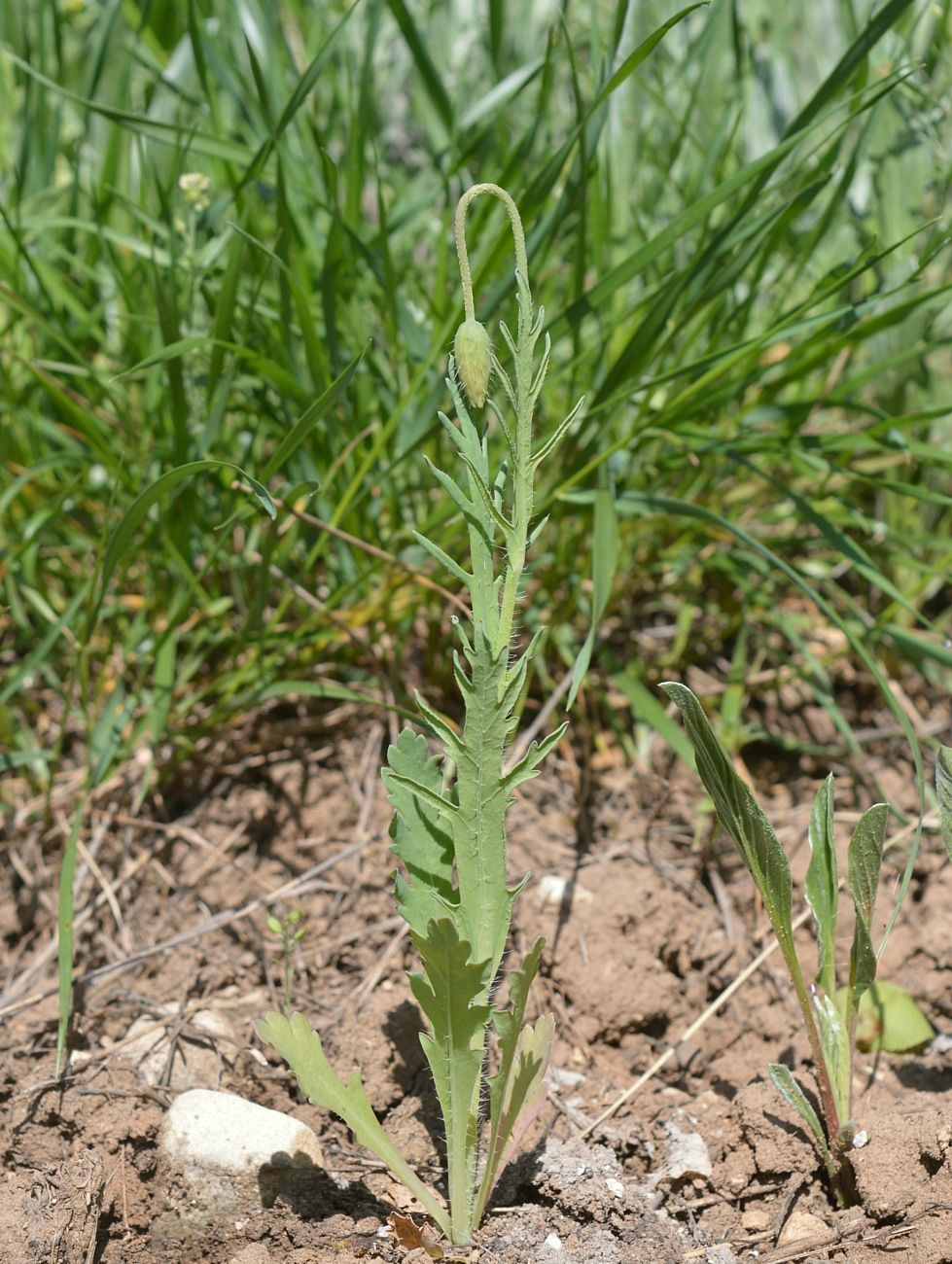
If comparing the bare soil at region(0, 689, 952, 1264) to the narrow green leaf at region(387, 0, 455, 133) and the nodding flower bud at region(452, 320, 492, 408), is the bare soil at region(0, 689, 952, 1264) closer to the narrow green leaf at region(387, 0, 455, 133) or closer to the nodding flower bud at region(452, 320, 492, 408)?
the nodding flower bud at region(452, 320, 492, 408)

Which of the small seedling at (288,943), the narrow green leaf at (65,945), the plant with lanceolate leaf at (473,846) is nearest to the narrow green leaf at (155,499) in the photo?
the plant with lanceolate leaf at (473,846)

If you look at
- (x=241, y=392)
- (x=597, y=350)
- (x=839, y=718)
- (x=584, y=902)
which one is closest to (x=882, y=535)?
(x=839, y=718)

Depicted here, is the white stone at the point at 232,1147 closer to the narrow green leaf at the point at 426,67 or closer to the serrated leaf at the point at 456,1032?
the serrated leaf at the point at 456,1032

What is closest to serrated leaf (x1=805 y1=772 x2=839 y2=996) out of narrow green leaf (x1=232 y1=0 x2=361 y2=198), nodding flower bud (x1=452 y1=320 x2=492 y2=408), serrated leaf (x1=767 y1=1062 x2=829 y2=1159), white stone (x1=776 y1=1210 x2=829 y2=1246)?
serrated leaf (x1=767 y1=1062 x2=829 y2=1159)

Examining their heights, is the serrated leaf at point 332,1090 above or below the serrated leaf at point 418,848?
below

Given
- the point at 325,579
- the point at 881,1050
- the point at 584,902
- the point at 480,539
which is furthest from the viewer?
the point at 325,579

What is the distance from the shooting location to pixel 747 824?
1.31 m

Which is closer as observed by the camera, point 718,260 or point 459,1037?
point 459,1037

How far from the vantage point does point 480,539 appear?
1.23 m

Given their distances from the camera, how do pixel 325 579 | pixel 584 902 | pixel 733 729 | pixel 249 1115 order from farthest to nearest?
1. pixel 325 579
2. pixel 733 729
3. pixel 584 902
4. pixel 249 1115

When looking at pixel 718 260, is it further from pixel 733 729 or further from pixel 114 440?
pixel 114 440

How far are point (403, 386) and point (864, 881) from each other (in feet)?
3.74

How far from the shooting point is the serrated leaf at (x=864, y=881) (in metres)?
1.29

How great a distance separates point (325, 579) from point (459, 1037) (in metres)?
1.06
